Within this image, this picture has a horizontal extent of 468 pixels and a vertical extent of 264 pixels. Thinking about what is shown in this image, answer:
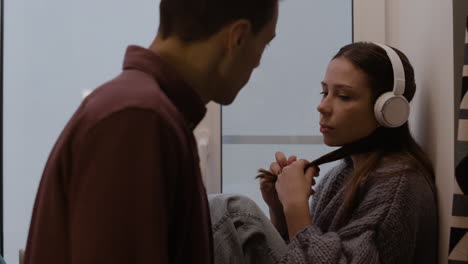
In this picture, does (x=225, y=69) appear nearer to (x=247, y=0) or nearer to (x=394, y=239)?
(x=247, y=0)

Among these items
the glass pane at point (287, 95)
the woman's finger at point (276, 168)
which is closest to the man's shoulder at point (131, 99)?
the woman's finger at point (276, 168)

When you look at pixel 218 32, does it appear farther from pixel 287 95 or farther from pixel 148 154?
pixel 287 95

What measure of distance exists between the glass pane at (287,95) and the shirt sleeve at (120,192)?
115 centimetres

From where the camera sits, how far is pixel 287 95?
1683 mm

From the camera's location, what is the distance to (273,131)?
1688 mm

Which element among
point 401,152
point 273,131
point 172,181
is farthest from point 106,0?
point 172,181

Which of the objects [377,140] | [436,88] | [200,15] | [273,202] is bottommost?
[273,202]

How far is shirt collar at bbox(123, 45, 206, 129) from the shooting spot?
63cm

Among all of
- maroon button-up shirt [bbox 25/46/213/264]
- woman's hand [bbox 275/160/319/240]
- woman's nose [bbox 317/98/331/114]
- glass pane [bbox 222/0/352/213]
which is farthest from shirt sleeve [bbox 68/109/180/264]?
glass pane [bbox 222/0/352/213]

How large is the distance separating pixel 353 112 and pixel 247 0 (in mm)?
597

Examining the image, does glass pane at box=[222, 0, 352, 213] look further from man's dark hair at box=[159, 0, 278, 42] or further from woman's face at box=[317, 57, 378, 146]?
man's dark hair at box=[159, 0, 278, 42]

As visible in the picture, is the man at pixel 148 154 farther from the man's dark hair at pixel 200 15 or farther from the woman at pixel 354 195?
→ the woman at pixel 354 195

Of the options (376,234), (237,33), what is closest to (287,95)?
(376,234)

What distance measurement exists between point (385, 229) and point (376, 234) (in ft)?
0.07
